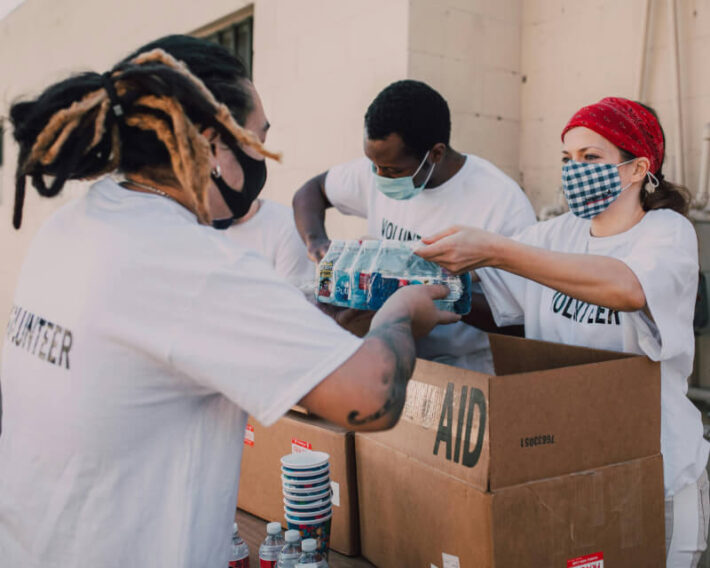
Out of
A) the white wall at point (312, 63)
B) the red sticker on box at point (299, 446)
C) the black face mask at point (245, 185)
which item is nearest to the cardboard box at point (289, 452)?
the red sticker on box at point (299, 446)

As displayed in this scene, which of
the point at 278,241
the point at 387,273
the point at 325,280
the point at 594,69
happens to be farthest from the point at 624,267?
the point at 594,69

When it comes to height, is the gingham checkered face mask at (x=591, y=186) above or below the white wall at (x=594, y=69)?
below

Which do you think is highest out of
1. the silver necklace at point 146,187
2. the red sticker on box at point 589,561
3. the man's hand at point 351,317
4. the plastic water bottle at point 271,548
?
the silver necklace at point 146,187

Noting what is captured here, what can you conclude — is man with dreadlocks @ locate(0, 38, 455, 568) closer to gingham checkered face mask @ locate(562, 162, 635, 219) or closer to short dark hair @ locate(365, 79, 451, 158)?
gingham checkered face mask @ locate(562, 162, 635, 219)

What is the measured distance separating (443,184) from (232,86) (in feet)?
4.61

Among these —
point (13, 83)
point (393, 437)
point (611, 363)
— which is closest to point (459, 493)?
point (393, 437)

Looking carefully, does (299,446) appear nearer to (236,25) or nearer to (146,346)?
(146,346)

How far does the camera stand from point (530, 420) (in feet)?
4.60

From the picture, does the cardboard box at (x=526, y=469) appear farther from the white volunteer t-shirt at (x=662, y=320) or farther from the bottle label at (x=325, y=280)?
the bottle label at (x=325, y=280)

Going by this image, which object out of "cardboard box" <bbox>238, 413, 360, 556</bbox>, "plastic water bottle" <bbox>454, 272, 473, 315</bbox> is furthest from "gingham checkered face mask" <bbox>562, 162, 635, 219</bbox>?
"cardboard box" <bbox>238, 413, 360, 556</bbox>

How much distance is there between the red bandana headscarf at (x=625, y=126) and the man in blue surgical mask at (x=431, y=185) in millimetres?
574

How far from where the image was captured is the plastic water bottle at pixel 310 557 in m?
1.48

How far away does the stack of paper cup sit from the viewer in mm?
1646

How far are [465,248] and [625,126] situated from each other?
624 millimetres
